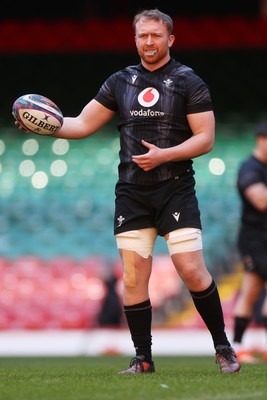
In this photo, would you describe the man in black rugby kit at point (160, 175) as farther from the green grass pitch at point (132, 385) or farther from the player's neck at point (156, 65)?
the green grass pitch at point (132, 385)

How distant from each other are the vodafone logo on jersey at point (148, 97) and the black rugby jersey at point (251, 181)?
2.73 meters

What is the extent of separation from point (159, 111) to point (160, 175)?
0.33 metres

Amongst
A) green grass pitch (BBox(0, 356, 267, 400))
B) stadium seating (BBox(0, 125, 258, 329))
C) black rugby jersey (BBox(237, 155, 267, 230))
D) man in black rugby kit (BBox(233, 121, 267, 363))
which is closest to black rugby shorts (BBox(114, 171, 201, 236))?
green grass pitch (BBox(0, 356, 267, 400))

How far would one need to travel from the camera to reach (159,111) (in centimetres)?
533

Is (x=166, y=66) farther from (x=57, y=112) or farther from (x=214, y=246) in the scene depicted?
(x=214, y=246)

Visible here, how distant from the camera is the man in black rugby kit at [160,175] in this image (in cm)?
530

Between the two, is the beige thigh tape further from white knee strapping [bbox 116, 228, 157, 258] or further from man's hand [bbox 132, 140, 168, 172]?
man's hand [bbox 132, 140, 168, 172]

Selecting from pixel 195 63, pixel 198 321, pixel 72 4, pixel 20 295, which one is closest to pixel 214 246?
pixel 198 321

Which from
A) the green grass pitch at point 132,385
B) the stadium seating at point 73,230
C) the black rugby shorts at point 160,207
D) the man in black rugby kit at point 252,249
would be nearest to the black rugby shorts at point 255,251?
the man in black rugby kit at point 252,249

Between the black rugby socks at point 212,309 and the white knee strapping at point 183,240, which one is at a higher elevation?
the white knee strapping at point 183,240

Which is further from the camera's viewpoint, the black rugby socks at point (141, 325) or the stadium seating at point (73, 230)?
the stadium seating at point (73, 230)

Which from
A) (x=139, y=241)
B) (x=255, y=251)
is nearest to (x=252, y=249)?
(x=255, y=251)

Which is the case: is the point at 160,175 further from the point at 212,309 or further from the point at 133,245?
the point at 212,309

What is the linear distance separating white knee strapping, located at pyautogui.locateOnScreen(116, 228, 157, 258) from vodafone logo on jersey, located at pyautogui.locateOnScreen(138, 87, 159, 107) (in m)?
0.66
